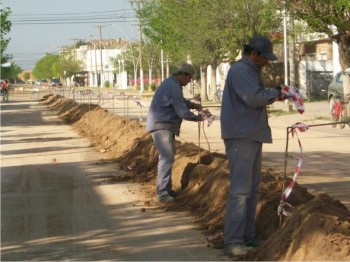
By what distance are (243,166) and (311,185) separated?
4.72 metres

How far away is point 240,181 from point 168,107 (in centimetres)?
373

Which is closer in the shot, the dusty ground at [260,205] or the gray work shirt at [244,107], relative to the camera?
the dusty ground at [260,205]

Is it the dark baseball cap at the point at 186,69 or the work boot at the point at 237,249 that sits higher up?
the dark baseball cap at the point at 186,69

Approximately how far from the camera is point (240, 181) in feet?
23.9

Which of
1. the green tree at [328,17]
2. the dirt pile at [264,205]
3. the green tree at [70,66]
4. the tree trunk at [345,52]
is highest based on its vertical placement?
the green tree at [70,66]

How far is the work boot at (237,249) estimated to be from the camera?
7.32m

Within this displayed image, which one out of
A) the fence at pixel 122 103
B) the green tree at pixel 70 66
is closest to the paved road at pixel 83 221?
the fence at pixel 122 103

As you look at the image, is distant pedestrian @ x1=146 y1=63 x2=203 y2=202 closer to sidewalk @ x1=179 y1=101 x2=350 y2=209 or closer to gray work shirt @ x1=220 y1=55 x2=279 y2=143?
sidewalk @ x1=179 y1=101 x2=350 y2=209

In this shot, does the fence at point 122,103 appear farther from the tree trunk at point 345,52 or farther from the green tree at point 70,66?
the green tree at point 70,66

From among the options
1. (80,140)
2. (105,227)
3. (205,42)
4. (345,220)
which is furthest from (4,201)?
(205,42)

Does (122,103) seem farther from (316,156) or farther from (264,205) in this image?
(264,205)

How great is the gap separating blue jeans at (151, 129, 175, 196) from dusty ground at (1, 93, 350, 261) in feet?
1.05

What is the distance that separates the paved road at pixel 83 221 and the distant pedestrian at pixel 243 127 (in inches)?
17.0

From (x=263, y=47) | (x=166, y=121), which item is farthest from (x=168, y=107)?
(x=263, y=47)
